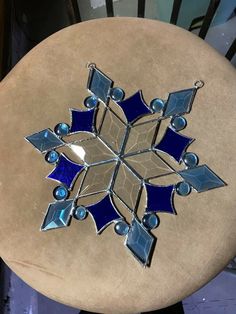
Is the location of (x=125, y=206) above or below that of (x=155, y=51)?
below

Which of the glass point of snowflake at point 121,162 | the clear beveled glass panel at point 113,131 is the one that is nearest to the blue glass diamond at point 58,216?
the glass point of snowflake at point 121,162

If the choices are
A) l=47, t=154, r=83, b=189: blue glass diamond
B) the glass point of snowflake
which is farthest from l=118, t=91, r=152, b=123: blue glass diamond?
l=47, t=154, r=83, b=189: blue glass diamond

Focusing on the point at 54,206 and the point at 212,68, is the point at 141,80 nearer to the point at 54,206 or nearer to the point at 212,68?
the point at 212,68

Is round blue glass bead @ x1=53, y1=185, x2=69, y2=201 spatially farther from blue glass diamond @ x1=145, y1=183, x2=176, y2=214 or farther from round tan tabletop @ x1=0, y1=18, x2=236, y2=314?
blue glass diamond @ x1=145, y1=183, x2=176, y2=214

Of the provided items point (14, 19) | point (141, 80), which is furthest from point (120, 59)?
point (14, 19)

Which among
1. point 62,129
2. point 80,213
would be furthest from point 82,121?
point 80,213

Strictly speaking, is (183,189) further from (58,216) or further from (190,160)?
(58,216)
